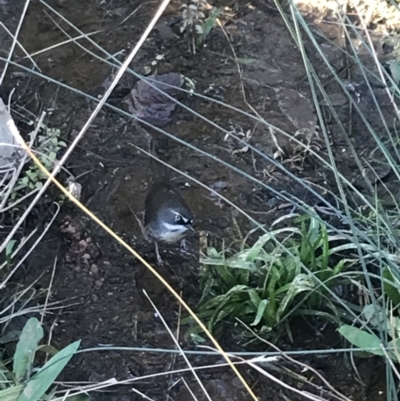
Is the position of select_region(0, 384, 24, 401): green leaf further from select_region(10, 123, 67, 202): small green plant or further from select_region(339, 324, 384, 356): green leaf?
select_region(10, 123, 67, 202): small green plant

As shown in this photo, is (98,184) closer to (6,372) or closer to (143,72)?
(143,72)

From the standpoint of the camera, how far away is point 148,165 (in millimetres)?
2668

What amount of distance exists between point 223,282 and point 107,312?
405mm

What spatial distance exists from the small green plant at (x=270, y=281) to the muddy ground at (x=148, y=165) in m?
0.11

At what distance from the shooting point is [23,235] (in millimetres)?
2428

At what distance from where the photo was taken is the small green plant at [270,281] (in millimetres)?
2049

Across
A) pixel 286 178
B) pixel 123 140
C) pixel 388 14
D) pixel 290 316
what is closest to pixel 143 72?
pixel 123 140

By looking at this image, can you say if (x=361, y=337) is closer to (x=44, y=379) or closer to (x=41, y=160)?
(x=44, y=379)

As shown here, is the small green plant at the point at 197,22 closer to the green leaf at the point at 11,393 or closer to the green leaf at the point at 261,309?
the green leaf at the point at 261,309

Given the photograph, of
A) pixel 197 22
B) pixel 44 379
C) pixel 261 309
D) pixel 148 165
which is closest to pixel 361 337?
pixel 261 309

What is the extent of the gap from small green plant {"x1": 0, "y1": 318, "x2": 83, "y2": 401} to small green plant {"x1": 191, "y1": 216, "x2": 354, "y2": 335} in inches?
21.5

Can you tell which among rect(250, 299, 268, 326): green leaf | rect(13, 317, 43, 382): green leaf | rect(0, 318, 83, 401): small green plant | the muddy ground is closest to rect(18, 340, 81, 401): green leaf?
rect(0, 318, 83, 401): small green plant

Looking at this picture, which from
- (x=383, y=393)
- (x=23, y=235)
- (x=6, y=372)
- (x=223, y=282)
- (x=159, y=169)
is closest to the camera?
(x=6, y=372)

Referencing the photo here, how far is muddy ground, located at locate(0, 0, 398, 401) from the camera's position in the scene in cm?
213
